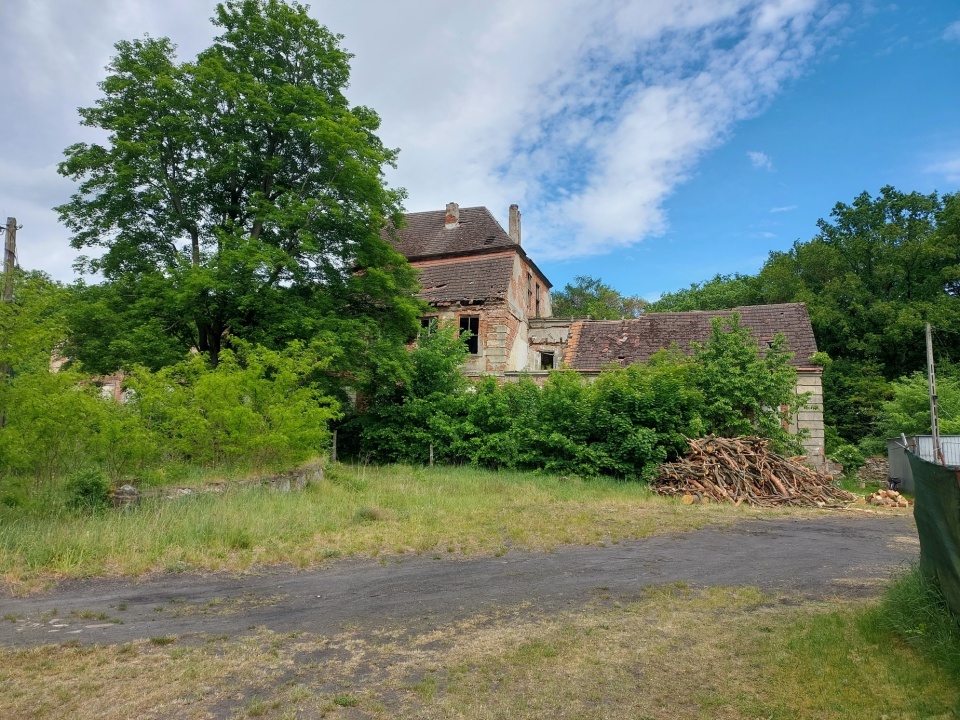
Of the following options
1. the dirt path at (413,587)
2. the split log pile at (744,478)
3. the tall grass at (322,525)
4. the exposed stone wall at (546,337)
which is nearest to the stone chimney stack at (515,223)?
the exposed stone wall at (546,337)

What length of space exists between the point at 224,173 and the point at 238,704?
18.6 meters

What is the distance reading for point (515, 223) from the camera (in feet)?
100

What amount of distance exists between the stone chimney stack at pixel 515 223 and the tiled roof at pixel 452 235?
88 centimetres

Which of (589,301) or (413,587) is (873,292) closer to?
(589,301)

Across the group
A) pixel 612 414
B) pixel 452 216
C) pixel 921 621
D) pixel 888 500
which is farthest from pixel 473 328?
pixel 921 621

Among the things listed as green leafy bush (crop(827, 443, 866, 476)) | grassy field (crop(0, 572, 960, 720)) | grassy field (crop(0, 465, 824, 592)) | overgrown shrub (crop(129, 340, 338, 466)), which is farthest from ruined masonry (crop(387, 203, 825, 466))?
grassy field (crop(0, 572, 960, 720))

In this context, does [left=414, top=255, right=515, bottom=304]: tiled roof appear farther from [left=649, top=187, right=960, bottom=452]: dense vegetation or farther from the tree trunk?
[left=649, top=187, right=960, bottom=452]: dense vegetation

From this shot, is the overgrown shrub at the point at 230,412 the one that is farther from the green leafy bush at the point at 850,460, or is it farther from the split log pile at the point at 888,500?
the green leafy bush at the point at 850,460

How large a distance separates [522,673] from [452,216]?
28.7 m

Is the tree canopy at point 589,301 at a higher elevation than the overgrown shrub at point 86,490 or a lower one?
higher

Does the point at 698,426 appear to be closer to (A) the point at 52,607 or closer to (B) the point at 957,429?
(B) the point at 957,429

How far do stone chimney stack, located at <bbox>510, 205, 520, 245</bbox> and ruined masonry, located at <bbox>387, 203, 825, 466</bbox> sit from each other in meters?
0.05

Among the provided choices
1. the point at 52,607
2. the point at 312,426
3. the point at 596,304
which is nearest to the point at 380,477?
the point at 312,426

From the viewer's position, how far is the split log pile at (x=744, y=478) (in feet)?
51.9
